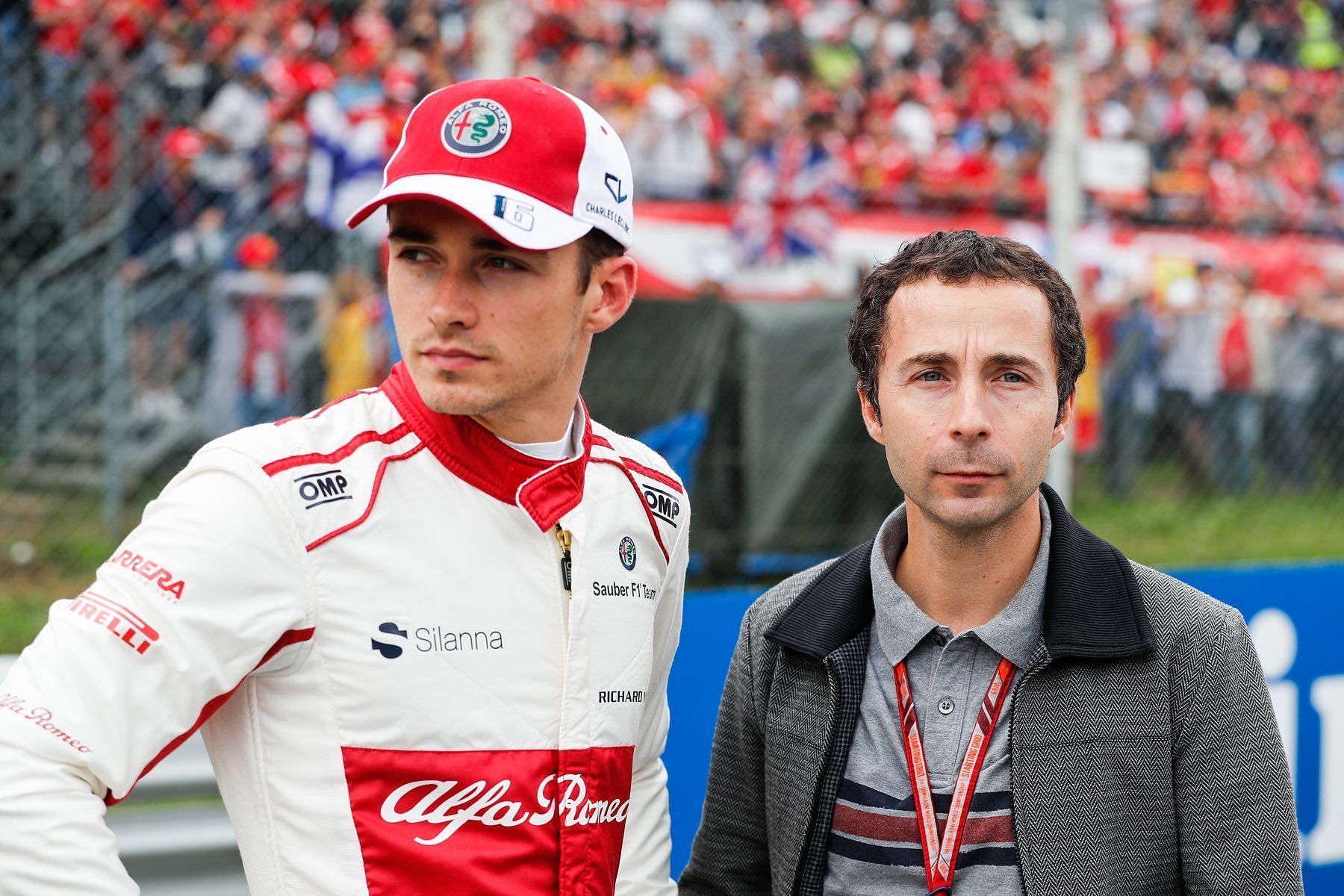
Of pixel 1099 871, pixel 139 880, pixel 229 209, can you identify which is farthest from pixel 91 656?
pixel 229 209

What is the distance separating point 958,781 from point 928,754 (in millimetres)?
60

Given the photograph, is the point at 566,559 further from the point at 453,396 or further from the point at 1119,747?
the point at 1119,747

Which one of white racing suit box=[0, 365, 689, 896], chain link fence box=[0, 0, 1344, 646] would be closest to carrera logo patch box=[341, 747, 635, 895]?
white racing suit box=[0, 365, 689, 896]

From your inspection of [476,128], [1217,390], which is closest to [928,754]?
[476,128]

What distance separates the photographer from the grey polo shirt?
191 cm

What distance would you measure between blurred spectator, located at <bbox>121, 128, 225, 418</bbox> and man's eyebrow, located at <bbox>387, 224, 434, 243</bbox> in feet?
12.1

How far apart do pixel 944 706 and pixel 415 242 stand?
0.95 meters

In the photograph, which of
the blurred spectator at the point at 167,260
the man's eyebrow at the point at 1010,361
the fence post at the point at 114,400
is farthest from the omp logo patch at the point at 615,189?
the fence post at the point at 114,400

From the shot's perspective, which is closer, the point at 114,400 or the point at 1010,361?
the point at 1010,361

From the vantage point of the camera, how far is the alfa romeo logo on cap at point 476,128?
1.82 m

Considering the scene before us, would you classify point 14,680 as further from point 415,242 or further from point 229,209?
point 229,209

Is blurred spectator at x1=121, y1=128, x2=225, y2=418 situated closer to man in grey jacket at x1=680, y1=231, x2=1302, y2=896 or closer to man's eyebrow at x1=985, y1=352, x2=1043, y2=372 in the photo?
man in grey jacket at x1=680, y1=231, x2=1302, y2=896

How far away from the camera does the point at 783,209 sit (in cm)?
895

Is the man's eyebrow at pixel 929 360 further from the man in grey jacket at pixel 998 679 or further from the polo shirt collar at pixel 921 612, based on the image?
the polo shirt collar at pixel 921 612
